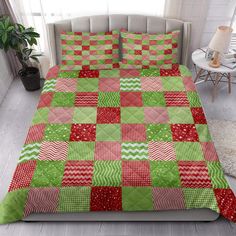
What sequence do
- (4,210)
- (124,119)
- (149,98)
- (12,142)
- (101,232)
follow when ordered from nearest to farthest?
(4,210) < (101,232) < (124,119) < (149,98) < (12,142)

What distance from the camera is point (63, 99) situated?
280cm

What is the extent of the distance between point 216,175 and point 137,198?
0.66 meters

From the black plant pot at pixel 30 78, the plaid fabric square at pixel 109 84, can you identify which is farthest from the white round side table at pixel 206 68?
the black plant pot at pixel 30 78

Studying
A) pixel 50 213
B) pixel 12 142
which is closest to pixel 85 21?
pixel 12 142

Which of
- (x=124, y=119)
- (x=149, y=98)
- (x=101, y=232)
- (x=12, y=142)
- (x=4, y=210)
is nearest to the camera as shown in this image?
(x=4, y=210)

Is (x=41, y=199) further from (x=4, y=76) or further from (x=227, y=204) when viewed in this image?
(x=4, y=76)

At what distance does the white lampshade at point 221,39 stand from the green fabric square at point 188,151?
129 centimetres

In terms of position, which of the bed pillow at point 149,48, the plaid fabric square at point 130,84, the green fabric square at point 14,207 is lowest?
the green fabric square at point 14,207

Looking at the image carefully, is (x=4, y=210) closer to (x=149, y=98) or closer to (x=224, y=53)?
(x=149, y=98)

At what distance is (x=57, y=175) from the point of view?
2145 mm

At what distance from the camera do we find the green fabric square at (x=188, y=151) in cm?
225

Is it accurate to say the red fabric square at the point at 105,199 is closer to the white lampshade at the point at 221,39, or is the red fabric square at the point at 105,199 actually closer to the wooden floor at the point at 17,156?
the wooden floor at the point at 17,156

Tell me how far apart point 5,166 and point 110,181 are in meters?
1.36

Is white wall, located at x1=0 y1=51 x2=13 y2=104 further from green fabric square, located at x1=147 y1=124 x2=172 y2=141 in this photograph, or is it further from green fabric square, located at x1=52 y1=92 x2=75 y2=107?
green fabric square, located at x1=147 y1=124 x2=172 y2=141
